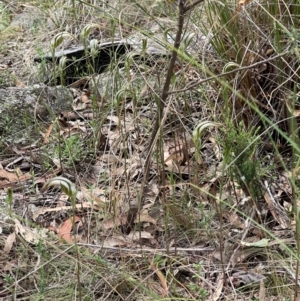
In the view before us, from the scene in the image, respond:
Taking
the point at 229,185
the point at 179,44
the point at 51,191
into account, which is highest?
the point at 179,44

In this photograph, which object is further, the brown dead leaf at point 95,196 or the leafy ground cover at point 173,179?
the brown dead leaf at point 95,196

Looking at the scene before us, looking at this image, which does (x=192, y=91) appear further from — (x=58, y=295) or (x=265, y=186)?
(x=58, y=295)

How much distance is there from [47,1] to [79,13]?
45 cm

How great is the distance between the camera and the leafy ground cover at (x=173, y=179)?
1580 mm

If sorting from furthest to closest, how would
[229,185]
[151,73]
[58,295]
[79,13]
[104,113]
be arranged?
1. [79,13]
2. [151,73]
3. [104,113]
4. [229,185]
5. [58,295]

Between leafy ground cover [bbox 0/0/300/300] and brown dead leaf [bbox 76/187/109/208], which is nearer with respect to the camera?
leafy ground cover [bbox 0/0/300/300]

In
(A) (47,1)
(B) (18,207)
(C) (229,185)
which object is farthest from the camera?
(A) (47,1)

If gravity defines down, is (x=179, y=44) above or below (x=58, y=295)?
above

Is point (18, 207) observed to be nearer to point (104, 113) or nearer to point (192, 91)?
point (104, 113)

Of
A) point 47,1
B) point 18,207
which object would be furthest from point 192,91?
point 47,1

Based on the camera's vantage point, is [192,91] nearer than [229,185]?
No

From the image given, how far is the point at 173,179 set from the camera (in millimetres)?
1932

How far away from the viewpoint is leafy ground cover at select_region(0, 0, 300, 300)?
5.18 feet

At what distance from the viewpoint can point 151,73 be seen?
2611 mm
